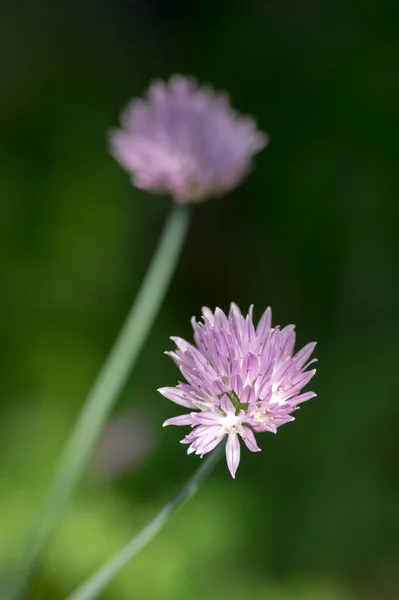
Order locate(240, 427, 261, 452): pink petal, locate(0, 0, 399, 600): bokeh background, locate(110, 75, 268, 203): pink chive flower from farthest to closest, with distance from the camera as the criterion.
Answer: locate(0, 0, 399, 600): bokeh background
locate(110, 75, 268, 203): pink chive flower
locate(240, 427, 261, 452): pink petal

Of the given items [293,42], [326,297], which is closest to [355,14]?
[293,42]

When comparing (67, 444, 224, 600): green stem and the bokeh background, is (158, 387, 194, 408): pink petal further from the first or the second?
the bokeh background

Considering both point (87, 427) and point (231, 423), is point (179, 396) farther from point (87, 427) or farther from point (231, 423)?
point (87, 427)

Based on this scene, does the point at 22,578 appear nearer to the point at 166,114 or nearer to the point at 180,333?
the point at 166,114

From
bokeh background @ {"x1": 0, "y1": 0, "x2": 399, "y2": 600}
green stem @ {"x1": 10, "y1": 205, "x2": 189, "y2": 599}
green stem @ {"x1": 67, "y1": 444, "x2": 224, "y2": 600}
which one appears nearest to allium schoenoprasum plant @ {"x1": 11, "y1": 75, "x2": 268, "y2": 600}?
green stem @ {"x1": 10, "y1": 205, "x2": 189, "y2": 599}

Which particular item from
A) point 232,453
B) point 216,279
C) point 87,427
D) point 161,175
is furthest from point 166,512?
point 216,279
